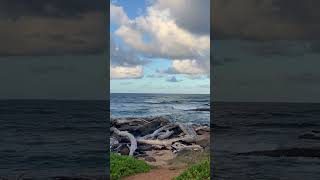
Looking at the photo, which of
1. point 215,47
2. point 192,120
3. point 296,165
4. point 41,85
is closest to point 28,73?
point 41,85

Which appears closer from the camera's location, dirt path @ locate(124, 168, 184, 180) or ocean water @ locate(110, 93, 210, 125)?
dirt path @ locate(124, 168, 184, 180)

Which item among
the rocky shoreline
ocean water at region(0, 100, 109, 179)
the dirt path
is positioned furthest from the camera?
the rocky shoreline

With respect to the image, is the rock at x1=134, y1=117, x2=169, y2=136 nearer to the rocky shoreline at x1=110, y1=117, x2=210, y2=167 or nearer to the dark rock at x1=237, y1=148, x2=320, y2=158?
the rocky shoreline at x1=110, y1=117, x2=210, y2=167

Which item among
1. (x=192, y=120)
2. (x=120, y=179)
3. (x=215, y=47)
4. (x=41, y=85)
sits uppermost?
(x=215, y=47)

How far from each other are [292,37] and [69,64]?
2426 millimetres

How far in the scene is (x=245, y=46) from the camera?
5789 millimetres

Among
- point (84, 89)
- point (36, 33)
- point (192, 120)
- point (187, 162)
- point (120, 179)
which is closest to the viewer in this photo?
point (84, 89)

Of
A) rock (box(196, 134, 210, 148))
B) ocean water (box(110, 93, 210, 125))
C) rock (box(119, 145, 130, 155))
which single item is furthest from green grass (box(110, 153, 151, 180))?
ocean water (box(110, 93, 210, 125))

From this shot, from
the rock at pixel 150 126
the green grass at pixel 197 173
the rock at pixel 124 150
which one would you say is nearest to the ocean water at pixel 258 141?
the green grass at pixel 197 173

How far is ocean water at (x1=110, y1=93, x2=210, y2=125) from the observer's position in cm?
763

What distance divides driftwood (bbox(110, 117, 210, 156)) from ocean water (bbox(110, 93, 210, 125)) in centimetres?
14

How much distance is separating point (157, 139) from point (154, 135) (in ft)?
0.67

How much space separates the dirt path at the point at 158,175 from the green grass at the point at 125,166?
79 millimetres

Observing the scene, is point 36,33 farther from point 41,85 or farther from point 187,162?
point 187,162
